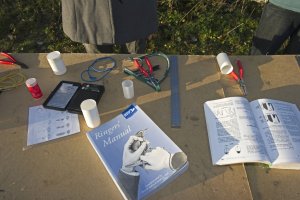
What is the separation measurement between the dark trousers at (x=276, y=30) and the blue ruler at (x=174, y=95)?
2.09ft

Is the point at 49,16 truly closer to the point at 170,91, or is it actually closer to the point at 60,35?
the point at 60,35

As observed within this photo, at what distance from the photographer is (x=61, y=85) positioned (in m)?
1.16

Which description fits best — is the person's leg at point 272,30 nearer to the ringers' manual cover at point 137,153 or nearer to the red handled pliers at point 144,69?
the red handled pliers at point 144,69

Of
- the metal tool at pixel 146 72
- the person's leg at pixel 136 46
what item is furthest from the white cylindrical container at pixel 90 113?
the person's leg at pixel 136 46

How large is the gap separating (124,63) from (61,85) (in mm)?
292

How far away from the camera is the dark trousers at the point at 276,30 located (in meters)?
1.49

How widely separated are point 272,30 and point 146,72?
833mm

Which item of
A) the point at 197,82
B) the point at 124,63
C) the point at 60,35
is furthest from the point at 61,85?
the point at 60,35

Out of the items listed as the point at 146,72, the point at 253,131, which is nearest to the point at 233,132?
the point at 253,131

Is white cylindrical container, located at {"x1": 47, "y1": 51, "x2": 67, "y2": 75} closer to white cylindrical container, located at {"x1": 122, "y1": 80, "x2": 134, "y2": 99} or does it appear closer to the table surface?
the table surface

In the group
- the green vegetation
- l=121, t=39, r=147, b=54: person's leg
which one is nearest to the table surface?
l=121, t=39, r=147, b=54: person's leg

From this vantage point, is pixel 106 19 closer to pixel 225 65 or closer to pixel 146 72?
pixel 146 72

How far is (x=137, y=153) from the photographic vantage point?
0.90m

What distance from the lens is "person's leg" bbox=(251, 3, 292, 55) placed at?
58.9 inches
